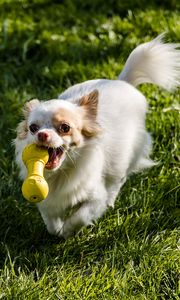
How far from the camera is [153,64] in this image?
12.4 ft

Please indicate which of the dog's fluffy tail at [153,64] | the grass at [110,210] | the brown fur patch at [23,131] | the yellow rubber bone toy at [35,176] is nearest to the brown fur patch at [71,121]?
the yellow rubber bone toy at [35,176]

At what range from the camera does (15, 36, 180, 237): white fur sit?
3.09 metres

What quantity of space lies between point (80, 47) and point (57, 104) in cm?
239

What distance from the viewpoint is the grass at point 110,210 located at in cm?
292

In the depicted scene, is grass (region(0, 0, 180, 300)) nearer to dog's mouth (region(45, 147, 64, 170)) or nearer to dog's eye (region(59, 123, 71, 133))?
dog's mouth (region(45, 147, 64, 170))

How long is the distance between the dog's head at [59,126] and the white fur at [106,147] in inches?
0.4

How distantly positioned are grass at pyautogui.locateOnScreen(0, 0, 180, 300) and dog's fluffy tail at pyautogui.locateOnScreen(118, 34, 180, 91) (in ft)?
1.16

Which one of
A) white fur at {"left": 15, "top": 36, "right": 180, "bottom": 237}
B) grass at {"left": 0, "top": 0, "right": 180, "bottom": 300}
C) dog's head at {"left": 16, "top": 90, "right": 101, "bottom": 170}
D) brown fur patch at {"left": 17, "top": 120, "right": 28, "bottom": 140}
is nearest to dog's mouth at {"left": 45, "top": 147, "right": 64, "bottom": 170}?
dog's head at {"left": 16, "top": 90, "right": 101, "bottom": 170}

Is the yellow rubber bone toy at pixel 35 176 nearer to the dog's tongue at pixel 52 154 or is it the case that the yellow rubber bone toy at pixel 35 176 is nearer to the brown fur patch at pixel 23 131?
the dog's tongue at pixel 52 154

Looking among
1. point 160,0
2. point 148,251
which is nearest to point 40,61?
point 160,0

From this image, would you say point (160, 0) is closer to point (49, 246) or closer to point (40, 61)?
point (40, 61)

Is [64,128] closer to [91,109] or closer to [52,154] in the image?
[52,154]

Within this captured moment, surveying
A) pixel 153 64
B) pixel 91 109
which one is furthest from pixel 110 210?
pixel 153 64

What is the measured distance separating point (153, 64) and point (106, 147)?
758 millimetres
